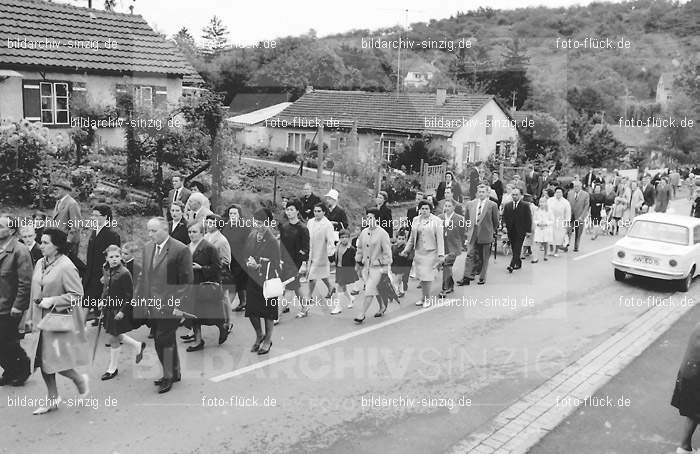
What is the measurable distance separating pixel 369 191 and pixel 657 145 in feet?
126

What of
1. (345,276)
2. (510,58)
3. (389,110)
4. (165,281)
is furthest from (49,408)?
Result: (510,58)

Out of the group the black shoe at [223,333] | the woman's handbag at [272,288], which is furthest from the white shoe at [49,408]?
the woman's handbag at [272,288]

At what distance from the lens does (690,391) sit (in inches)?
252

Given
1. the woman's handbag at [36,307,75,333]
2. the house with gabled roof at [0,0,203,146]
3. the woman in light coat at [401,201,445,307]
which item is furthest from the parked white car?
the house with gabled roof at [0,0,203,146]

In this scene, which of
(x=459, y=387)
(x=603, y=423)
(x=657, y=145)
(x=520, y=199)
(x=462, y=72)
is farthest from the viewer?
(x=462, y=72)

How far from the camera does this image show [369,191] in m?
21.4

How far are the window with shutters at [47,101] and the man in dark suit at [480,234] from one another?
47.9 feet

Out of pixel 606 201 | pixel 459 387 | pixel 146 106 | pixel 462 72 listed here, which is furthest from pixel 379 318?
pixel 462 72

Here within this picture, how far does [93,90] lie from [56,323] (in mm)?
17751

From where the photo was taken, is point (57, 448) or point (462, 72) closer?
point (57, 448)

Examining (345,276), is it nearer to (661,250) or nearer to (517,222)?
(517,222)

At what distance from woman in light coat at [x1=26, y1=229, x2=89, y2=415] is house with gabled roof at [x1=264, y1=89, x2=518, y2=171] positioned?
2730cm

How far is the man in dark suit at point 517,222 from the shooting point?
1473cm

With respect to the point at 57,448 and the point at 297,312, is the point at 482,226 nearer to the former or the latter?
the point at 297,312
